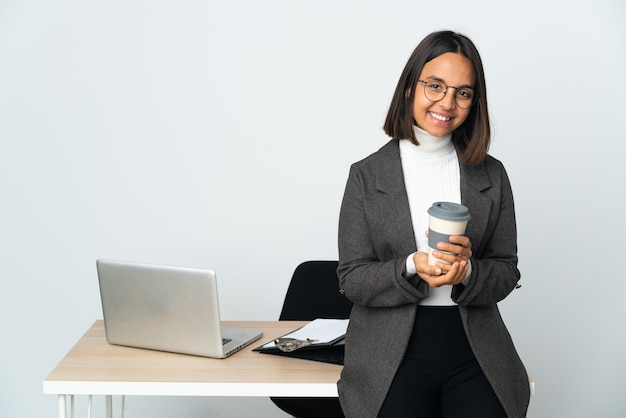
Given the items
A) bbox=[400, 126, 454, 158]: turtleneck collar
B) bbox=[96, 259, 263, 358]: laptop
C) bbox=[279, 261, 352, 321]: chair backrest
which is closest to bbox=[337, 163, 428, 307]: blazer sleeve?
bbox=[400, 126, 454, 158]: turtleneck collar

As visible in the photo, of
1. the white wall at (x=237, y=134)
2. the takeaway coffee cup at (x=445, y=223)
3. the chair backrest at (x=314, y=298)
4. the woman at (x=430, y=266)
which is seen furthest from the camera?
the white wall at (x=237, y=134)

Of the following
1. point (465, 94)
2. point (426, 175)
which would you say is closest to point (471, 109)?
point (465, 94)

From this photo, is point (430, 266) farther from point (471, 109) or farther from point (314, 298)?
point (314, 298)

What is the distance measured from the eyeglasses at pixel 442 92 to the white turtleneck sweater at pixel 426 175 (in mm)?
109

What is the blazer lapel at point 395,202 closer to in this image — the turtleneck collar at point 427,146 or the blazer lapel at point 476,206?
the turtleneck collar at point 427,146

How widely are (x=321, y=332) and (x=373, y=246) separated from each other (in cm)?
43

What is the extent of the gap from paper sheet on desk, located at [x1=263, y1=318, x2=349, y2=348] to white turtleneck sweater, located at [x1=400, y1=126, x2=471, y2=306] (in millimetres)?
448

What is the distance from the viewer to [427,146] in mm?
2283

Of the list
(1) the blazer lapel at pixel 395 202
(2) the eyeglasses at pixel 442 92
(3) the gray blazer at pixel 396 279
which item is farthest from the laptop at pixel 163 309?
(2) the eyeglasses at pixel 442 92

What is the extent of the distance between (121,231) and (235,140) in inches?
27.5

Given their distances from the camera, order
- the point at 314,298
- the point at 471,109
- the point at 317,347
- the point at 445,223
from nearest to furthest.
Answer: the point at 445,223 → the point at 471,109 → the point at 317,347 → the point at 314,298

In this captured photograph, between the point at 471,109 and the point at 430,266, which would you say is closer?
the point at 430,266

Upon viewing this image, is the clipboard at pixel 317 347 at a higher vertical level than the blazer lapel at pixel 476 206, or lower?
lower

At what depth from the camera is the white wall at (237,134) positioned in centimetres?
398
